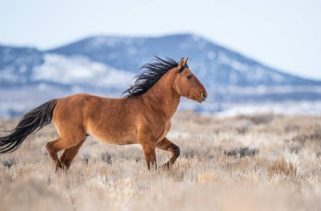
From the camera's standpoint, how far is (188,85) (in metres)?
8.85

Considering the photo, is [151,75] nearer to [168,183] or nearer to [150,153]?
[150,153]

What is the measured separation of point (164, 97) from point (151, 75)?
524mm

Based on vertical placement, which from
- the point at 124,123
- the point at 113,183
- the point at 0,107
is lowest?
the point at 0,107

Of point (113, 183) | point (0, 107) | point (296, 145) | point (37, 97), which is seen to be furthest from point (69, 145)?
point (37, 97)

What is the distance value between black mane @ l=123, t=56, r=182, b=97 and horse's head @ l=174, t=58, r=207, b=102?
348 mm

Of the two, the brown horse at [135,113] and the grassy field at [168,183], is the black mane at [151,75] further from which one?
the grassy field at [168,183]

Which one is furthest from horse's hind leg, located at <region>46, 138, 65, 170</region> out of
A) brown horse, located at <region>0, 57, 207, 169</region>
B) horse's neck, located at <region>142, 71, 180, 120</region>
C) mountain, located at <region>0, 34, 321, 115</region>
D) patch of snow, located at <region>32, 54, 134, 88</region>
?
patch of snow, located at <region>32, 54, 134, 88</region>

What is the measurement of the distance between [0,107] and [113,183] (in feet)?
322

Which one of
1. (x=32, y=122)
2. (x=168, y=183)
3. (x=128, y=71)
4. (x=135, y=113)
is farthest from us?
(x=128, y=71)

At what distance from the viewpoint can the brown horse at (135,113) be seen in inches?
348

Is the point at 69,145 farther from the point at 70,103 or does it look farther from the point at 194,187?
the point at 194,187

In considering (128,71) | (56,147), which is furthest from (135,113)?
(128,71)

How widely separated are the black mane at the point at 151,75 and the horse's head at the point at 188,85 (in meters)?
0.35

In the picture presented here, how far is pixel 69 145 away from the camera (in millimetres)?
9125
